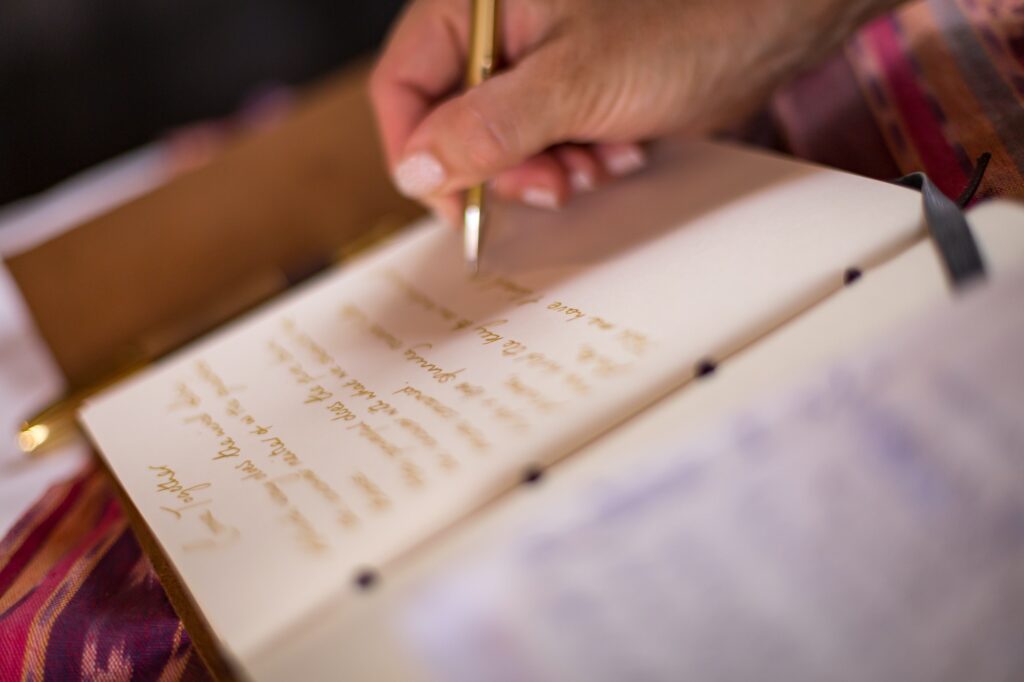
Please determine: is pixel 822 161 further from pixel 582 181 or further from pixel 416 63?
pixel 416 63

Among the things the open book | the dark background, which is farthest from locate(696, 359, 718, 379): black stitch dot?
the dark background

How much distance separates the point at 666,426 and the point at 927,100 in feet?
0.89

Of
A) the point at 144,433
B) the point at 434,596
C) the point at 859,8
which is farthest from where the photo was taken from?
the point at 859,8

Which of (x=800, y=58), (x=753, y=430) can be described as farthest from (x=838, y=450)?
(x=800, y=58)

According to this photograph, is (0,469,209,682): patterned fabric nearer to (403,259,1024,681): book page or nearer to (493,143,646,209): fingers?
(403,259,1024,681): book page

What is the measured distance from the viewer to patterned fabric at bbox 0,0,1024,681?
0.29 meters

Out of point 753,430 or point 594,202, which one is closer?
point 753,430

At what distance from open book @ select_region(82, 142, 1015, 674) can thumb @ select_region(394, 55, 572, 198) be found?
4 cm

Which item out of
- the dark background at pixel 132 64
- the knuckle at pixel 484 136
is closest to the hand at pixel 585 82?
the knuckle at pixel 484 136

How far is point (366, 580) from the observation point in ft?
0.71

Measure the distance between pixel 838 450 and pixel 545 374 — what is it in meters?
0.10

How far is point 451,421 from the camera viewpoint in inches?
10.7

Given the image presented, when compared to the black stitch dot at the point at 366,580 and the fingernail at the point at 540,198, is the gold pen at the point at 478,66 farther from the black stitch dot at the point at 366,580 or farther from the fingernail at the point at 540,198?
the black stitch dot at the point at 366,580

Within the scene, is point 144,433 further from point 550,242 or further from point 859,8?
point 859,8
